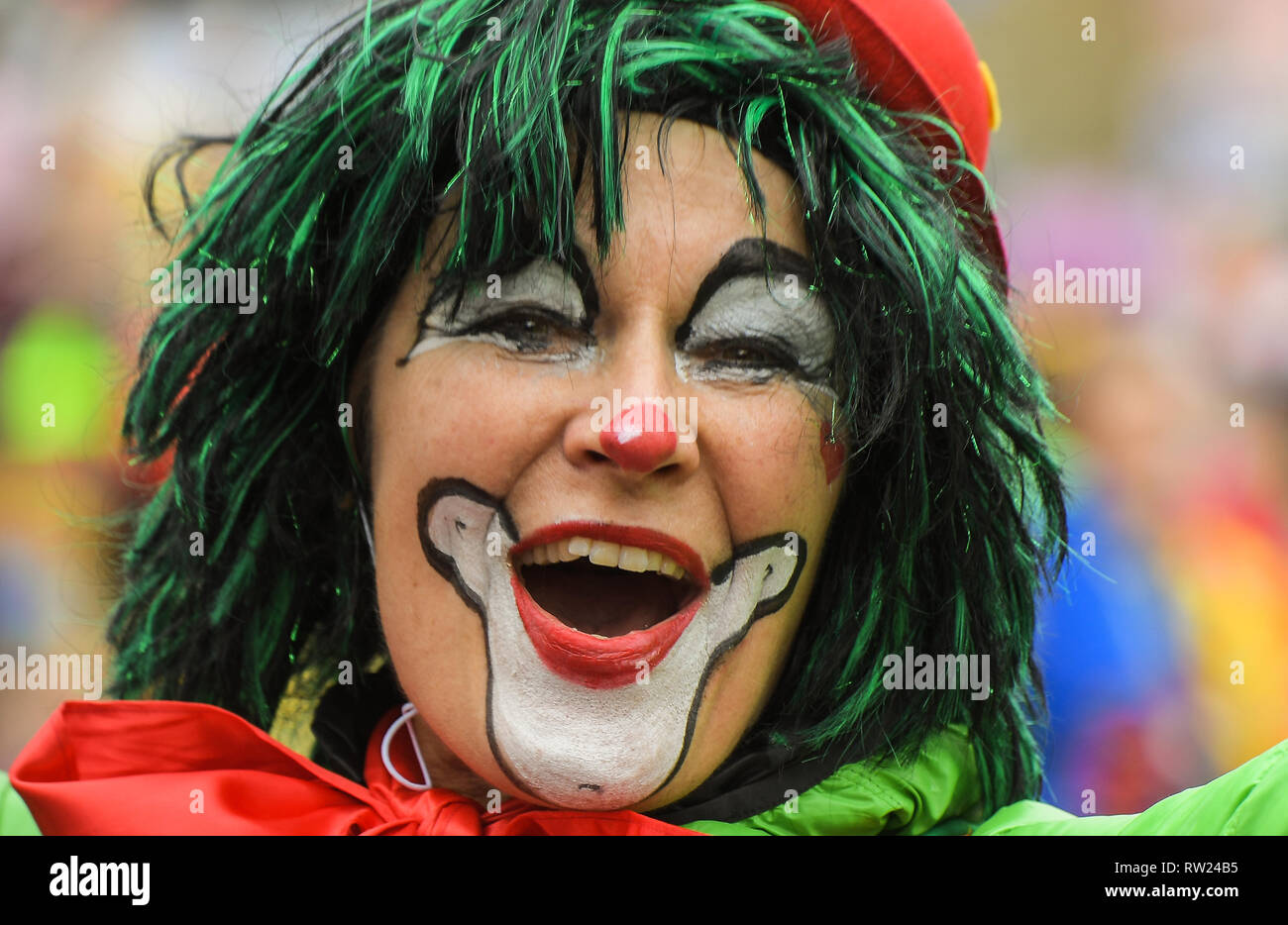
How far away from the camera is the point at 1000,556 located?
5.40 feet

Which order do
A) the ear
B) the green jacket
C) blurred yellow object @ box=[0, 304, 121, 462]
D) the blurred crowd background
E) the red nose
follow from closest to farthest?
the green jacket < the red nose < the ear < the blurred crowd background < blurred yellow object @ box=[0, 304, 121, 462]

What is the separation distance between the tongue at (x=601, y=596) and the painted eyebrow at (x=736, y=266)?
302 millimetres

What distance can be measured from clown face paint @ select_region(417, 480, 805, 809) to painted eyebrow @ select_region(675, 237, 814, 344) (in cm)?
26

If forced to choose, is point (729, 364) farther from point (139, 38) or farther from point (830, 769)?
point (139, 38)

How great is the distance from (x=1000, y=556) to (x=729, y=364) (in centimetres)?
45

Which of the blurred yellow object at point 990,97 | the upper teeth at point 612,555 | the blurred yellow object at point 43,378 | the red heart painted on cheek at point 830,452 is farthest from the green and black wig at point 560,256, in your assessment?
the blurred yellow object at point 43,378

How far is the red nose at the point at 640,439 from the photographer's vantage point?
135cm

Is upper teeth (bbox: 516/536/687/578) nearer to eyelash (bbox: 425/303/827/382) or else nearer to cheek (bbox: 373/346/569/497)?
cheek (bbox: 373/346/569/497)

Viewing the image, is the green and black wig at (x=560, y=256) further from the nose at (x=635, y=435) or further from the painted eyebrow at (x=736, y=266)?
the nose at (x=635, y=435)

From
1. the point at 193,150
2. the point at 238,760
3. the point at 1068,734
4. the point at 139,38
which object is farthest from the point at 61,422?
the point at 1068,734

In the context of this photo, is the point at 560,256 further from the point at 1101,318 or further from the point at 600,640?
the point at 1101,318

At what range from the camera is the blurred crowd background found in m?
3.15

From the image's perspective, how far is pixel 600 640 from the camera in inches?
55.3

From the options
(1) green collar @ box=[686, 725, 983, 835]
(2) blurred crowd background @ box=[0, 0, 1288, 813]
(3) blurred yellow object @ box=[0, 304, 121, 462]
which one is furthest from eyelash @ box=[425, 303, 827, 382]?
(3) blurred yellow object @ box=[0, 304, 121, 462]
